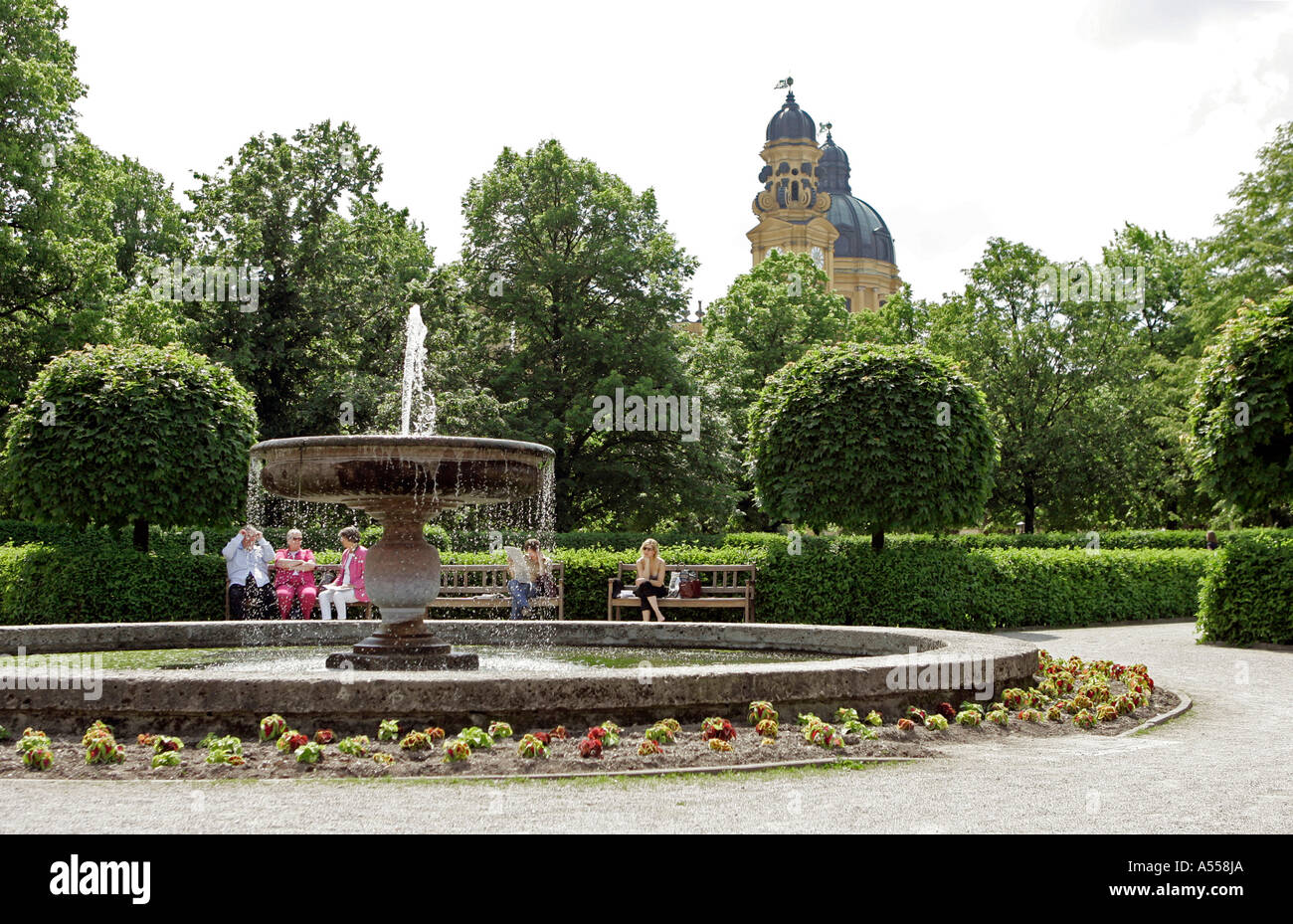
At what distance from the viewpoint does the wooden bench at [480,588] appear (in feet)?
46.6

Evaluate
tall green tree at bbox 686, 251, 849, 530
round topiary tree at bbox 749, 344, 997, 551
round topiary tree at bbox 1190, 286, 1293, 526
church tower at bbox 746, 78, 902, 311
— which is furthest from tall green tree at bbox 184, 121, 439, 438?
church tower at bbox 746, 78, 902, 311

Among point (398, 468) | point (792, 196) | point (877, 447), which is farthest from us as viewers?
point (792, 196)

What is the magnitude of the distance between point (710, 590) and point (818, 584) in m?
1.55

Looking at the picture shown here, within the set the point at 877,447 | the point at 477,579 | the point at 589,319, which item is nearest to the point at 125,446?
the point at 477,579

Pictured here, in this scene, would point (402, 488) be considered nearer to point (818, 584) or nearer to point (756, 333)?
point (818, 584)

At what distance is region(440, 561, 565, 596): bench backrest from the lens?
1481cm

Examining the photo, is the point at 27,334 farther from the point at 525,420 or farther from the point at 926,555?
the point at 926,555

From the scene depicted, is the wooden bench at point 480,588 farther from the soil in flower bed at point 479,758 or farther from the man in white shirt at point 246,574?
the soil in flower bed at point 479,758

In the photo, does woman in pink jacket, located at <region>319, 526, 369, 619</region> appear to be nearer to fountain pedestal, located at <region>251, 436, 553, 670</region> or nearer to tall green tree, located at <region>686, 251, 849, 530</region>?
fountain pedestal, located at <region>251, 436, 553, 670</region>

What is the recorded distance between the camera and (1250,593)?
14781 millimetres

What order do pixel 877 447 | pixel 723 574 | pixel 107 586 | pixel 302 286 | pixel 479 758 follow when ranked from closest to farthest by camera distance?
pixel 479 758
pixel 107 586
pixel 723 574
pixel 877 447
pixel 302 286

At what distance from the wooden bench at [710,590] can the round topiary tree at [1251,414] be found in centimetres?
609

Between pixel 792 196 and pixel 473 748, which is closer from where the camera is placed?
pixel 473 748

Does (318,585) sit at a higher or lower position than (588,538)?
lower
